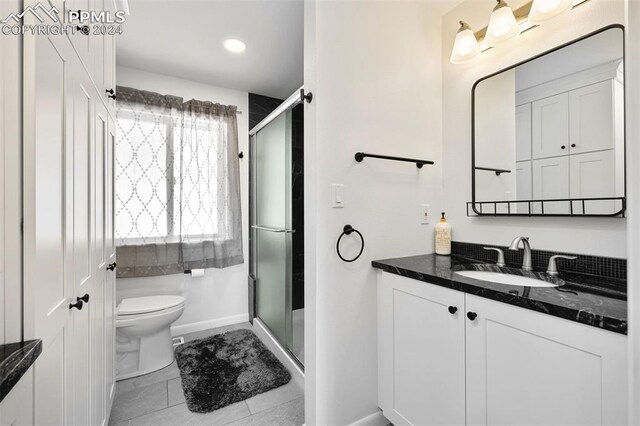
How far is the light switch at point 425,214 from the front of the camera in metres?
1.75

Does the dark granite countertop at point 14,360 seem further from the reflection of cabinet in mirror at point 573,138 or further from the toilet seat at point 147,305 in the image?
the reflection of cabinet in mirror at point 573,138

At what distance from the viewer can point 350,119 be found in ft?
4.78

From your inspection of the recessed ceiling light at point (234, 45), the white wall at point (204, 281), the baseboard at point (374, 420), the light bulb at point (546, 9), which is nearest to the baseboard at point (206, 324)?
the white wall at point (204, 281)

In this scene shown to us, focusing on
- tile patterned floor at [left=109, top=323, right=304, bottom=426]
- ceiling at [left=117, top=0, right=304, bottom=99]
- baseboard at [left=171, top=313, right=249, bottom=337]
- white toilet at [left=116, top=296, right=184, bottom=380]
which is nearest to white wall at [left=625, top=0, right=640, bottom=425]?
tile patterned floor at [left=109, top=323, right=304, bottom=426]

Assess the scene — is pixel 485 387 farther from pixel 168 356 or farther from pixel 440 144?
pixel 168 356

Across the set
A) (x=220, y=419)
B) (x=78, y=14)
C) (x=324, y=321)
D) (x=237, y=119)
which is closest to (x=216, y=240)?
(x=237, y=119)

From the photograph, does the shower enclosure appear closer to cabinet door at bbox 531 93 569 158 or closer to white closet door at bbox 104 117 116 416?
white closet door at bbox 104 117 116 416

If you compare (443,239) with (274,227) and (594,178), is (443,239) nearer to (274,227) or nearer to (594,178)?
(594,178)

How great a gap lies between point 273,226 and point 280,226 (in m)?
0.15

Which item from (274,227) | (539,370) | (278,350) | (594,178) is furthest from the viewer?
(274,227)

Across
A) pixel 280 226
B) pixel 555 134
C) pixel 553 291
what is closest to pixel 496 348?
pixel 553 291

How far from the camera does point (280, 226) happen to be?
2.31 metres

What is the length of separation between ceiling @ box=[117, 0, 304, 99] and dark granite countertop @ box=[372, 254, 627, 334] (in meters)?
1.71

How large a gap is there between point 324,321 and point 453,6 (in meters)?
2.03
